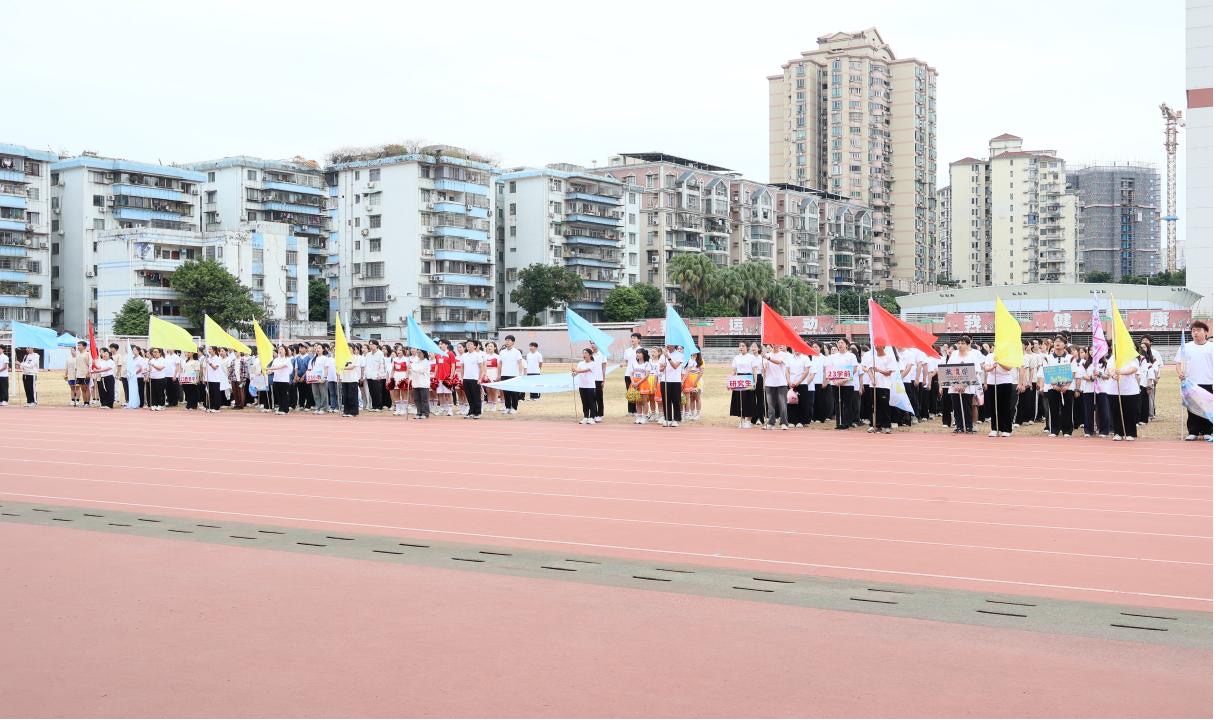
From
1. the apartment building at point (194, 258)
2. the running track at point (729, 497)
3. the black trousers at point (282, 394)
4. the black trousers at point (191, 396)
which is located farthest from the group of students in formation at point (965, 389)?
the apartment building at point (194, 258)

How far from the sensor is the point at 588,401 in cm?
2181

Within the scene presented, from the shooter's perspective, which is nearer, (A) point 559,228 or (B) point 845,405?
(B) point 845,405

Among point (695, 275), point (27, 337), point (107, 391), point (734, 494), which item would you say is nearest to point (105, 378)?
point (107, 391)

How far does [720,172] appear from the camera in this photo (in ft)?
341

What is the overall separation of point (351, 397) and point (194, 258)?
5288 centimetres

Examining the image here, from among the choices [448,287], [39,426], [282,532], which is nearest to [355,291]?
[448,287]

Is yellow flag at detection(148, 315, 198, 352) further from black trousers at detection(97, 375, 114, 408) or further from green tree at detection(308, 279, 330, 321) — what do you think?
green tree at detection(308, 279, 330, 321)

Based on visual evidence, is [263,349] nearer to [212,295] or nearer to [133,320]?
[133,320]

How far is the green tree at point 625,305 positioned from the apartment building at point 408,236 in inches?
357

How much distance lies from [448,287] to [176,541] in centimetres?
7217

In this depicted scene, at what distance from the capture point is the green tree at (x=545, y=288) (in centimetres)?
8100

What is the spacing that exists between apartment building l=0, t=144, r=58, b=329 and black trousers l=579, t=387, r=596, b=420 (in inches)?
2211

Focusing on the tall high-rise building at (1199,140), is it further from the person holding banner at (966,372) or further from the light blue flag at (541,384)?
the light blue flag at (541,384)

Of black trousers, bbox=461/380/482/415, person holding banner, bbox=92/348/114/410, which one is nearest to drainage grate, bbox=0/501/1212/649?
black trousers, bbox=461/380/482/415
